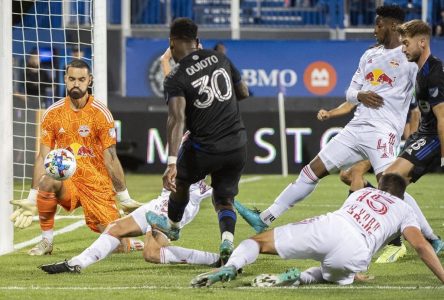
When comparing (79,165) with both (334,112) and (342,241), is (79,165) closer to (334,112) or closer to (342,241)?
(334,112)

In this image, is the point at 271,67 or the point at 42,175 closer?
the point at 42,175

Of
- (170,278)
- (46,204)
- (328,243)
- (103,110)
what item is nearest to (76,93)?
(103,110)

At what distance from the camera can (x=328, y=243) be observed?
8.62 meters

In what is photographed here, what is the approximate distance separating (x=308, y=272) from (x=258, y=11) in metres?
19.3

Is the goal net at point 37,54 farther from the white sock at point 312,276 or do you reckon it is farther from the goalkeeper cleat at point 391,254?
the white sock at point 312,276

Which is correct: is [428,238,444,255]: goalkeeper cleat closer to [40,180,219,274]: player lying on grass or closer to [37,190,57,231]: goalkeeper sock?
[40,180,219,274]: player lying on grass

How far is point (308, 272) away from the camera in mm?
9086

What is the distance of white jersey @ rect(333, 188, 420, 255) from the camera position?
8703mm

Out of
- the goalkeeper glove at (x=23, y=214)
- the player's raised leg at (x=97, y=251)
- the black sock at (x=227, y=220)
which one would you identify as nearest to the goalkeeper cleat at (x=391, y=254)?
the black sock at (x=227, y=220)

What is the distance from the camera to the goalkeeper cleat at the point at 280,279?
29.0ft

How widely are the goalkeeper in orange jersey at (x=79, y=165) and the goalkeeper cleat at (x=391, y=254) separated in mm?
2252

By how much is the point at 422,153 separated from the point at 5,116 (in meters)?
3.86

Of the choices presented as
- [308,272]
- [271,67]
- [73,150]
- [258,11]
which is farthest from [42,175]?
[258,11]

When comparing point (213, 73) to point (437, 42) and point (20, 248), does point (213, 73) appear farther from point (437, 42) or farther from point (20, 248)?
point (437, 42)
